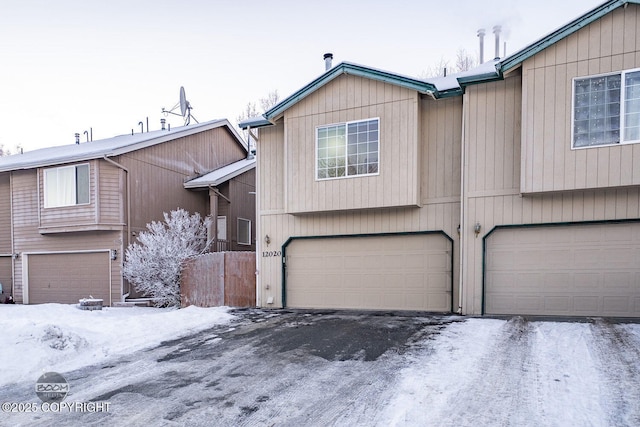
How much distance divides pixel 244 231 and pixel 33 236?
786cm

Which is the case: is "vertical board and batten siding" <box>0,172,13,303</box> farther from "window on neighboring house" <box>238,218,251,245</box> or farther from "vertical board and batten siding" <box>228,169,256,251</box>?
"window on neighboring house" <box>238,218,251,245</box>

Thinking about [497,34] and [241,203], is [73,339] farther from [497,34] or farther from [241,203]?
[497,34]

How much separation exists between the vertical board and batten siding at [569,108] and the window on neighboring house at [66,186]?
13.4 metres

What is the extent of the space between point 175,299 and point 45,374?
6.33 meters

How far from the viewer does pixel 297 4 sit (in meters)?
15.2

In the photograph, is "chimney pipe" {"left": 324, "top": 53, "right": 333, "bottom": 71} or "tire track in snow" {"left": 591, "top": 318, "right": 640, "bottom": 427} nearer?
"tire track in snow" {"left": 591, "top": 318, "right": 640, "bottom": 427}

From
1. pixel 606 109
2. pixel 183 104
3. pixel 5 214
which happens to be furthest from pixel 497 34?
pixel 5 214

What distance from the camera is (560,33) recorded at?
7301mm

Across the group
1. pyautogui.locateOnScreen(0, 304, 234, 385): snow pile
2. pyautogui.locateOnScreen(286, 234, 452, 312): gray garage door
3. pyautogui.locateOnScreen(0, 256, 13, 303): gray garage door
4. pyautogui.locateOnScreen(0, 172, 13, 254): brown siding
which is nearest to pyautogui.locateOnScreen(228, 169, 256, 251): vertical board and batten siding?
pyautogui.locateOnScreen(286, 234, 452, 312): gray garage door

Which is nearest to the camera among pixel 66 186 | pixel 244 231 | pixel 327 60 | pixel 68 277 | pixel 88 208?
pixel 327 60

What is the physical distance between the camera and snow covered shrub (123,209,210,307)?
11344 millimetres

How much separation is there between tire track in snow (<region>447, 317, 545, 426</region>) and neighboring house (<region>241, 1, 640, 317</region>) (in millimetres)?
2992

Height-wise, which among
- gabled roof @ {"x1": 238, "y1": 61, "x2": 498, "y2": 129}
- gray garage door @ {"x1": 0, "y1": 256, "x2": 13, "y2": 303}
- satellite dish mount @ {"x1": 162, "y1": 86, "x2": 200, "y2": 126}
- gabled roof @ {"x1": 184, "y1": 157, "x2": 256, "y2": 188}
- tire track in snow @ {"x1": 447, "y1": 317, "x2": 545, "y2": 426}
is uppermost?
satellite dish mount @ {"x1": 162, "y1": 86, "x2": 200, "y2": 126}

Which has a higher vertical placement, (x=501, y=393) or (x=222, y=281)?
(x=501, y=393)
